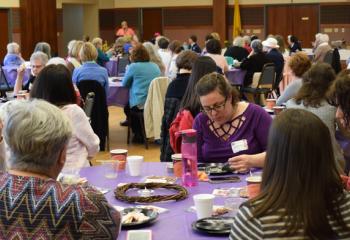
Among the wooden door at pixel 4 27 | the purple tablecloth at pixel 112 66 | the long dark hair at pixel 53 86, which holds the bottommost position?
the purple tablecloth at pixel 112 66

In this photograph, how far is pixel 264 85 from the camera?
426 inches

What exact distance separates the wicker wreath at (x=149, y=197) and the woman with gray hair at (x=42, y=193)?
2.62 ft

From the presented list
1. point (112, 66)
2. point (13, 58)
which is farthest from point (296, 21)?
point (13, 58)

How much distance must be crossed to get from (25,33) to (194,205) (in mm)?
13075

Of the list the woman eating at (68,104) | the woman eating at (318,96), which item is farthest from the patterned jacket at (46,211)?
the woman eating at (318,96)

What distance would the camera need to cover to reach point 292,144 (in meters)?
1.87

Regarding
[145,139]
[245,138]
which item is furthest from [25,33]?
[245,138]

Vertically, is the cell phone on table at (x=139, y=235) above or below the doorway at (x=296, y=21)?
below

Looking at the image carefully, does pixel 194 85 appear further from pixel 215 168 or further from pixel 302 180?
pixel 302 180

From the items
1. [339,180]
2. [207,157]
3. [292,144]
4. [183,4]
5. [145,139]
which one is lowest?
[145,139]

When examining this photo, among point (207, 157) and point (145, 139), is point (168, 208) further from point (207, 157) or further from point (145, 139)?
point (145, 139)

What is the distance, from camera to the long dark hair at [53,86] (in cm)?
402

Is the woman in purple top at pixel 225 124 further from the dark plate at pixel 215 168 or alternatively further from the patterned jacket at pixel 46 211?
the patterned jacket at pixel 46 211

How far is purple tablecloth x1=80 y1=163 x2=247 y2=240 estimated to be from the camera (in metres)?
2.50
